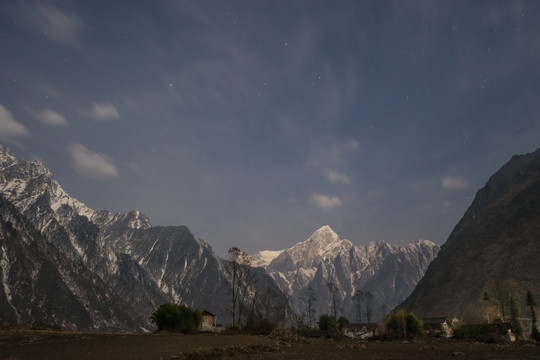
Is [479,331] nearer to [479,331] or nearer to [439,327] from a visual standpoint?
[479,331]

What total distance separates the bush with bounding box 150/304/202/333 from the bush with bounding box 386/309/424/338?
171ft

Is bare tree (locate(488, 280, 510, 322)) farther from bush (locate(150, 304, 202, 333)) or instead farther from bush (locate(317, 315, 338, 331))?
bush (locate(150, 304, 202, 333))

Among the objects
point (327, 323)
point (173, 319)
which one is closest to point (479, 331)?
point (327, 323)

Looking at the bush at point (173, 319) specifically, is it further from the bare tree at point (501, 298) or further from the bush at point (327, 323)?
the bare tree at point (501, 298)

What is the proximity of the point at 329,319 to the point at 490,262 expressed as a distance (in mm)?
108052

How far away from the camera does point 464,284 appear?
595 feet

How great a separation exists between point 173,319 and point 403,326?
2213 inches

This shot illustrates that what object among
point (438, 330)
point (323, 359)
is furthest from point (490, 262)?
point (323, 359)

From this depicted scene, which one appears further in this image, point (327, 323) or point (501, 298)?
point (327, 323)

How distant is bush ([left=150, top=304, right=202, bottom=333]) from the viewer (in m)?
67.2

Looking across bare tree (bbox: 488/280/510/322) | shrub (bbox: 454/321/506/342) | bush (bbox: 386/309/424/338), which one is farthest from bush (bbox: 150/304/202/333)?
bare tree (bbox: 488/280/510/322)

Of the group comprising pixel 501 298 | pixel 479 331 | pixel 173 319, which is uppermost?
pixel 501 298

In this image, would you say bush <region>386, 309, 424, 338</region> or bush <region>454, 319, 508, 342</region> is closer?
bush <region>454, 319, 508, 342</region>

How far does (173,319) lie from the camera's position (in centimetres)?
6756
